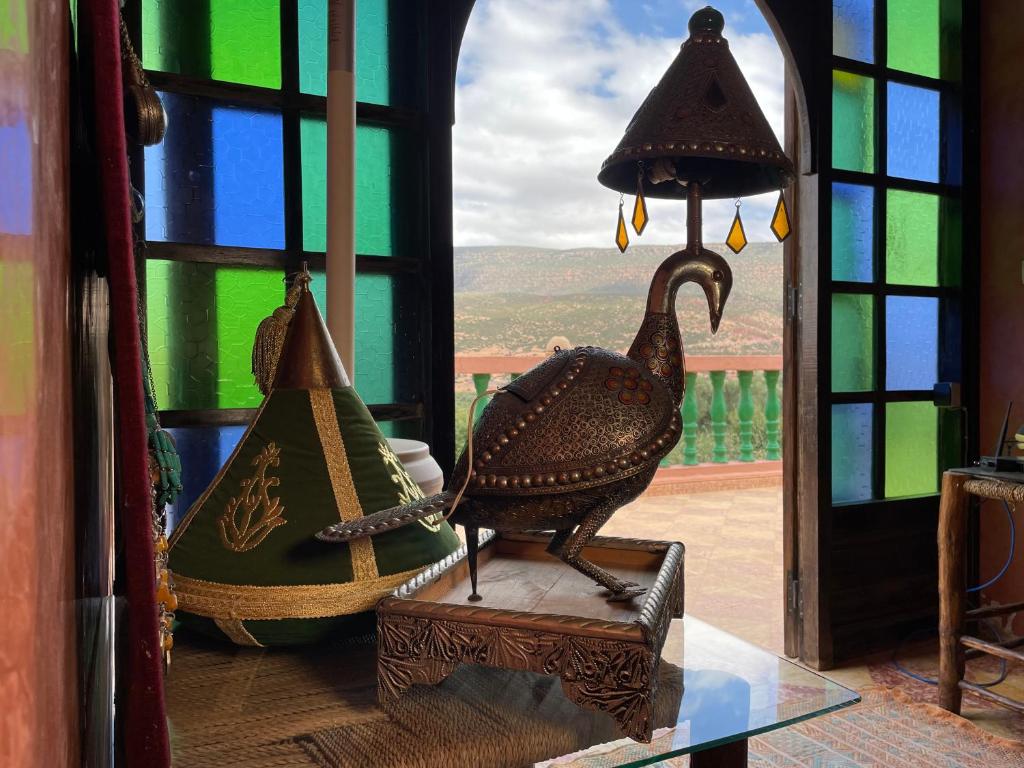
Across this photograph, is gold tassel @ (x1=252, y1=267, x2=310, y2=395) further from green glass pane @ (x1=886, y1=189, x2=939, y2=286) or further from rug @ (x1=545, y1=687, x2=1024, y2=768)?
green glass pane @ (x1=886, y1=189, x2=939, y2=286)

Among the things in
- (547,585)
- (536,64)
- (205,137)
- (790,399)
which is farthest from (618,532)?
(536,64)

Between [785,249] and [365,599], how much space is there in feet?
6.30

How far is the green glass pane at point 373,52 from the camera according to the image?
167cm

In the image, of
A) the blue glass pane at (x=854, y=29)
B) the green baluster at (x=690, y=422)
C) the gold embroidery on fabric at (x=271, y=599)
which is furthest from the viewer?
the green baluster at (x=690, y=422)

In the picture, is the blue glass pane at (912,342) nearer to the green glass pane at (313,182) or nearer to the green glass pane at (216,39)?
the green glass pane at (313,182)

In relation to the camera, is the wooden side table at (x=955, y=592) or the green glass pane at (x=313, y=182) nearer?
the green glass pane at (x=313, y=182)

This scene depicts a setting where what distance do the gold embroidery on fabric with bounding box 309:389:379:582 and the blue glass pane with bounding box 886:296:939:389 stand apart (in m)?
2.08

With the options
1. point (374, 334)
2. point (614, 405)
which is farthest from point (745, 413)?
point (614, 405)

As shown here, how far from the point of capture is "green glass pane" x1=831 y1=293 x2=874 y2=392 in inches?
91.9

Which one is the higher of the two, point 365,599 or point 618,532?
point 365,599

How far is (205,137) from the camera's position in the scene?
5.00 ft

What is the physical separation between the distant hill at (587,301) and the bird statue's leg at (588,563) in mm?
10362

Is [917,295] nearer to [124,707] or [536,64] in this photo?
[124,707]

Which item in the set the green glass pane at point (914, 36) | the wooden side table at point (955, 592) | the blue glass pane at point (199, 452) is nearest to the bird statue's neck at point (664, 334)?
the blue glass pane at point (199, 452)
